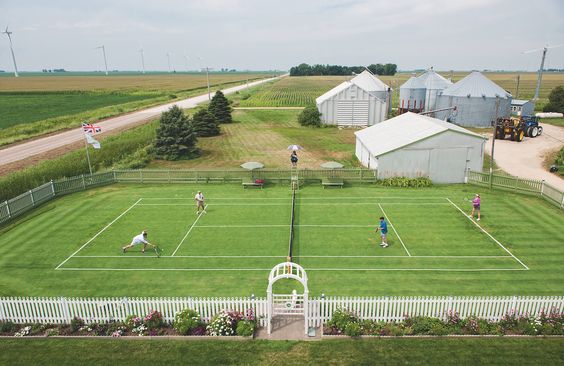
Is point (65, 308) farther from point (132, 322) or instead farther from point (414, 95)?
point (414, 95)

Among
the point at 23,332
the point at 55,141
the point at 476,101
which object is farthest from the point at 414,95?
the point at 23,332

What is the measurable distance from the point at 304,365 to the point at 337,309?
254cm

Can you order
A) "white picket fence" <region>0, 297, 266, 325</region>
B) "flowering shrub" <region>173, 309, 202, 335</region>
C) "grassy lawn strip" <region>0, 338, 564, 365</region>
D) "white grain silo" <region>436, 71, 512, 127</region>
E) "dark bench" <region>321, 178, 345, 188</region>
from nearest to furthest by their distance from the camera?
"grassy lawn strip" <region>0, 338, 564, 365</region>
"flowering shrub" <region>173, 309, 202, 335</region>
"white picket fence" <region>0, 297, 266, 325</region>
"dark bench" <region>321, 178, 345, 188</region>
"white grain silo" <region>436, 71, 512, 127</region>

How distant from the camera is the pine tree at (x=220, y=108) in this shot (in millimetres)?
62344

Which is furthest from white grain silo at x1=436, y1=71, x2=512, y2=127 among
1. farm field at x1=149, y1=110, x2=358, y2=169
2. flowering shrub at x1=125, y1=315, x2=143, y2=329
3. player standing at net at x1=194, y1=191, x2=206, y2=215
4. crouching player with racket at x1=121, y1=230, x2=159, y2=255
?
flowering shrub at x1=125, y1=315, x2=143, y2=329

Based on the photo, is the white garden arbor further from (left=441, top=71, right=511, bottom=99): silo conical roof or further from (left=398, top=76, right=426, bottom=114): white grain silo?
(left=398, top=76, right=426, bottom=114): white grain silo

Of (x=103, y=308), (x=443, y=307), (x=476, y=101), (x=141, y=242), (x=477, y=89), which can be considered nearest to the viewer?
(x=443, y=307)

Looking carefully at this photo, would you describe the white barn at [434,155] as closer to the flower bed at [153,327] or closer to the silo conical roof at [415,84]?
the flower bed at [153,327]

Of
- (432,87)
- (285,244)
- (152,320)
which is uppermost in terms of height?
(432,87)

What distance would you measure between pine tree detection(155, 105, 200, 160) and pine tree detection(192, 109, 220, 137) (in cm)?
1053

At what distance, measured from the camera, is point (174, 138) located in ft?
134

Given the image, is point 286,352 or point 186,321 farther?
point 186,321

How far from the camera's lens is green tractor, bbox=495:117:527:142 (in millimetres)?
46094

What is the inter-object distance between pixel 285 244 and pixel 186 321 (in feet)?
27.2
